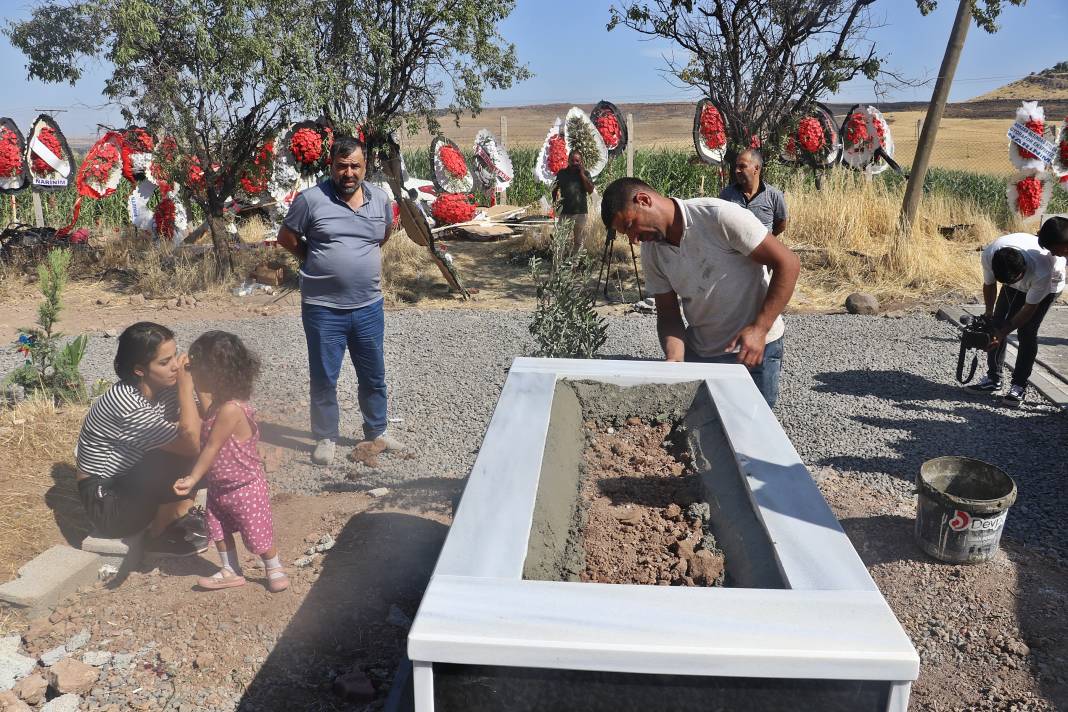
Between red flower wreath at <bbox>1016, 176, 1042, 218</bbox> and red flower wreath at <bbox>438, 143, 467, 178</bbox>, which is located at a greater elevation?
red flower wreath at <bbox>438, 143, 467, 178</bbox>

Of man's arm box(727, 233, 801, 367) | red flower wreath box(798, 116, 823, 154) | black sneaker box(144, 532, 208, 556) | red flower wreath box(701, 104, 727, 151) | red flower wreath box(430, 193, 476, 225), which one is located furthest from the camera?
red flower wreath box(430, 193, 476, 225)

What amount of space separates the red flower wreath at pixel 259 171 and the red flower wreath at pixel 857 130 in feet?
26.3

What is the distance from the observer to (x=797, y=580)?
5.48 ft

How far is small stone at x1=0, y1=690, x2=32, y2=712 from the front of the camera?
2746 mm

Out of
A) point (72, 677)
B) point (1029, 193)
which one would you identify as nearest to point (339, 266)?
point (72, 677)

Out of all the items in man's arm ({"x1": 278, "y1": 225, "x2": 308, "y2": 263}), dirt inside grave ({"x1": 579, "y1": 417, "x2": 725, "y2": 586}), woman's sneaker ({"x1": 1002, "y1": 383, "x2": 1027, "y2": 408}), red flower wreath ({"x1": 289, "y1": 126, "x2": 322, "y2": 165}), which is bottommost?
woman's sneaker ({"x1": 1002, "y1": 383, "x2": 1027, "y2": 408})

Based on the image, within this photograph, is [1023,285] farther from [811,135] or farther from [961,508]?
[811,135]

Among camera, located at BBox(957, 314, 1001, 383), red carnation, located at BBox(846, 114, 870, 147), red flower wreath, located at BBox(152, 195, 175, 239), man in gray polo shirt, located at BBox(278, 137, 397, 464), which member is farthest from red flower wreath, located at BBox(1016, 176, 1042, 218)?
red flower wreath, located at BBox(152, 195, 175, 239)

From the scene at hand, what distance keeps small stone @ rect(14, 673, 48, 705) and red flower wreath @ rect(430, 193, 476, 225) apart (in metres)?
9.81

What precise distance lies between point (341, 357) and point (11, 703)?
91.2 inches

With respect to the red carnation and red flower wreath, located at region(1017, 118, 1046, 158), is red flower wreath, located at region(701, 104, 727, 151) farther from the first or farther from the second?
red flower wreath, located at region(1017, 118, 1046, 158)

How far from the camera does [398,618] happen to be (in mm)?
3268

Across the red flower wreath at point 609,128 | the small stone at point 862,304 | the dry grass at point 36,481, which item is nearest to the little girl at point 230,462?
the dry grass at point 36,481

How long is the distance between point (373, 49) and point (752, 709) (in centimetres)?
958
